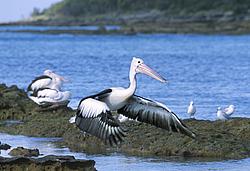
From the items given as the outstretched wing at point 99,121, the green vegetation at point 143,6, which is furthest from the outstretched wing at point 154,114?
the green vegetation at point 143,6

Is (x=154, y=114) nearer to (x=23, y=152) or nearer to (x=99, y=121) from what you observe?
(x=99, y=121)

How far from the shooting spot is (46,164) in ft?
33.3

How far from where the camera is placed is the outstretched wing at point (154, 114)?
10.2 m

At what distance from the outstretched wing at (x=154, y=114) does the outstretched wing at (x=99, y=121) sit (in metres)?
0.68

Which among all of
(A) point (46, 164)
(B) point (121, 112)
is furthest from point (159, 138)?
(A) point (46, 164)

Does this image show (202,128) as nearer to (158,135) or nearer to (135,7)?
(158,135)

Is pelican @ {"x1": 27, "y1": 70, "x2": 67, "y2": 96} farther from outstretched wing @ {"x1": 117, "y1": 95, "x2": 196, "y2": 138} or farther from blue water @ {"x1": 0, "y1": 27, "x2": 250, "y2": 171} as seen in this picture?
outstretched wing @ {"x1": 117, "y1": 95, "x2": 196, "y2": 138}

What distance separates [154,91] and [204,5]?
305 ft

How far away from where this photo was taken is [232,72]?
31453 millimetres

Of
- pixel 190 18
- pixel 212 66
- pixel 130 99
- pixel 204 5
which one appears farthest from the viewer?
pixel 204 5

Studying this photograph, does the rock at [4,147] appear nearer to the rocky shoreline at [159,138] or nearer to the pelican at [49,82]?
the rocky shoreline at [159,138]

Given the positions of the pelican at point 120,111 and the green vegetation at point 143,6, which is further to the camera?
the green vegetation at point 143,6

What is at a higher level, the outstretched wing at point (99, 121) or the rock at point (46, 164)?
the outstretched wing at point (99, 121)

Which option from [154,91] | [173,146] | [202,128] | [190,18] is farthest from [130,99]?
[190,18]
